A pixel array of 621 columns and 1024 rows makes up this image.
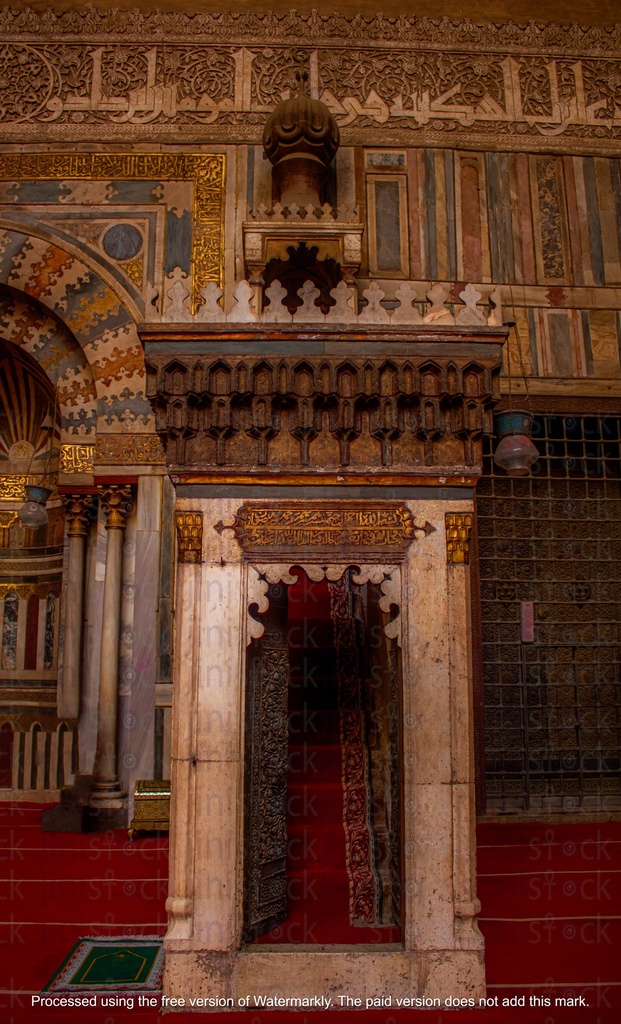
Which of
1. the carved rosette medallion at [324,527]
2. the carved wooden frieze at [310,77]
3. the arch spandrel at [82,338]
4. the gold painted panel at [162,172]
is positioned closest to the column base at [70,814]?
the arch spandrel at [82,338]

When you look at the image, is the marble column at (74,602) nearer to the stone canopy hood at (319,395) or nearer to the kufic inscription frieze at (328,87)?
the kufic inscription frieze at (328,87)

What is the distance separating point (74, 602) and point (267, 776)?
3.79 meters

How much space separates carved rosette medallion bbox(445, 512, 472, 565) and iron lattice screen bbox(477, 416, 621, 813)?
153 inches

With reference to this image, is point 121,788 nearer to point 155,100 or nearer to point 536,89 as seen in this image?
point 155,100

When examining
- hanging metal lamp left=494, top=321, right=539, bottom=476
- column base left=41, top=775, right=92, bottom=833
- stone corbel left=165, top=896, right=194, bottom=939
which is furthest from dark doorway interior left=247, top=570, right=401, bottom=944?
column base left=41, top=775, right=92, bottom=833

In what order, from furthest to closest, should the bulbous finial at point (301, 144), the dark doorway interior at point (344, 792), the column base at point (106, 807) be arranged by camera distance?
the bulbous finial at point (301, 144)
the column base at point (106, 807)
the dark doorway interior at point (344, 792)

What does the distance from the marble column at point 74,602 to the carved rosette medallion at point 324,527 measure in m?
3.98

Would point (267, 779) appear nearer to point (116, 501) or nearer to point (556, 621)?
point (116, 501)

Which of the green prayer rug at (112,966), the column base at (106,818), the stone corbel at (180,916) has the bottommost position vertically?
the green prayer rug at (112,966)

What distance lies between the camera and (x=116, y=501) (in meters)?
6.60

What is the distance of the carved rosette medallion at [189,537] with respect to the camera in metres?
3.15

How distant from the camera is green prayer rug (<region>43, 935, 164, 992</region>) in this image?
10.5 ft

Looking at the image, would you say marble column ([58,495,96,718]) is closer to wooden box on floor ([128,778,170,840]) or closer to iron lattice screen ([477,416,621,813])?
wooden box on floor ([128,778,170,840])

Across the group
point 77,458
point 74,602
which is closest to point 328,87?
point 77,458
